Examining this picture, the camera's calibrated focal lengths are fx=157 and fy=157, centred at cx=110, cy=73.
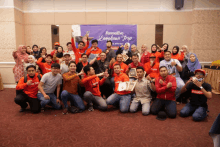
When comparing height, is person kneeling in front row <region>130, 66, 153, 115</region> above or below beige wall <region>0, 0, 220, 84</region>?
below

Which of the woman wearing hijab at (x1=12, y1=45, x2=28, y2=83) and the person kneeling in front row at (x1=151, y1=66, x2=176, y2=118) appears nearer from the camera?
the person kneeling in front row at (x1=151, y1=66, x2=176, y2=118)

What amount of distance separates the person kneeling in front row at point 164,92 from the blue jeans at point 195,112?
272 millimetres

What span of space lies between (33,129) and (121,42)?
16.7 feet

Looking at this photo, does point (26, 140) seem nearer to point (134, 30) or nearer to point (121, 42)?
point (121, 42)

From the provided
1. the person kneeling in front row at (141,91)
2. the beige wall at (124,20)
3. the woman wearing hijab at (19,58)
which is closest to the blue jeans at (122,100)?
the person kneeling in front row at (141,91)

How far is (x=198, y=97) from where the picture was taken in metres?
3.43

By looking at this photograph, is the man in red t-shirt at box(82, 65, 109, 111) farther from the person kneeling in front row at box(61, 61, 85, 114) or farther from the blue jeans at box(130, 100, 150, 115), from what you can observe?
the blue jeans at box(130, 100, 150, 115)

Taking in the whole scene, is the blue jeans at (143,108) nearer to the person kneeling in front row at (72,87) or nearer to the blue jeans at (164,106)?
the blue jeans at (164,106)

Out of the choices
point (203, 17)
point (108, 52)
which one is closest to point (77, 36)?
point (108, 52)

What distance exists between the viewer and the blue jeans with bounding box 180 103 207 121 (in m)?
3.22

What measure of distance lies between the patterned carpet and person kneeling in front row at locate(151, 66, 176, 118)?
0.26 metres

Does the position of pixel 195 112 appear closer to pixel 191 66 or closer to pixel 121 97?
pixel 121 97

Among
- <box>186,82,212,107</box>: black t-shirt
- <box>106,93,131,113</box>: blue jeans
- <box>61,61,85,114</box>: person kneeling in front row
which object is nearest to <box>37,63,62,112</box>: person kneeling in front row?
<box>61,61,85,114</box>: person kneeling in front row

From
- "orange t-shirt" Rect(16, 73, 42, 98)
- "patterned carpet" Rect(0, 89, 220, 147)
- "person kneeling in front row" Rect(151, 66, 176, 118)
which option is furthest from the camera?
"orange t-shirt" Rect(16, 73, 42, 98)
